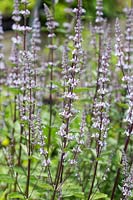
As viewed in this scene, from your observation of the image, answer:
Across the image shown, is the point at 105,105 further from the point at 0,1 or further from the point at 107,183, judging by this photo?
the point at 0,1

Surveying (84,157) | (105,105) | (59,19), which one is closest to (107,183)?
(84,157)

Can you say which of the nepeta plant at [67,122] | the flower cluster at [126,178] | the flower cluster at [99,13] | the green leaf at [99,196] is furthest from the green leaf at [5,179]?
the flower cluster at [99,13]

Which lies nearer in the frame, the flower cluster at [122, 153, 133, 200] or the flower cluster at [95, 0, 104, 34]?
the flower cluster at [122, 153, 133, 200]

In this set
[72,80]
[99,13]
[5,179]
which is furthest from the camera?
[99,13]

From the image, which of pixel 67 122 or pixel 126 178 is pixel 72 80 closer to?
pixel 67 122

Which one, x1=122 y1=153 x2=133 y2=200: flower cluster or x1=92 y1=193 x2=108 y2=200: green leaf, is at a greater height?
x1=122 y1=153 x2=133 y2=200: flower cluster

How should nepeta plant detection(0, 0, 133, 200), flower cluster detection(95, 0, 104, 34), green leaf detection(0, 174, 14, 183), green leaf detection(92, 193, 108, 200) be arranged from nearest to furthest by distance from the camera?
nepeta plant detection(0, 0, 133, 200), green leaf detection(92, 193, 108, 200), green leaf detection(0, 174, 14, 183), flower cluster detection(95, 0, 104, 34)

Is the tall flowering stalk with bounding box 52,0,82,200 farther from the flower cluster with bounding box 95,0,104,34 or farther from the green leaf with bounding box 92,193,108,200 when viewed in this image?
the flower cluster with bounding box 95,0,104,34

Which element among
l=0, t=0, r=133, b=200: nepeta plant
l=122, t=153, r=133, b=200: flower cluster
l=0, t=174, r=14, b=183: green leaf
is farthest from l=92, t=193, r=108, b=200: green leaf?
l=0, t=174, r=14, b=183: green leaf

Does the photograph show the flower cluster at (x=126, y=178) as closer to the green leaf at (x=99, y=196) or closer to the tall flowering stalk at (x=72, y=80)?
the green leaf at (x=99, y=196)

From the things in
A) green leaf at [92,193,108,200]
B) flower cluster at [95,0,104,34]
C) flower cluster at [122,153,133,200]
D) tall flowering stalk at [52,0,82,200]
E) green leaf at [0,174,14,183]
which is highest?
flower cluster at [95,0,104,34]

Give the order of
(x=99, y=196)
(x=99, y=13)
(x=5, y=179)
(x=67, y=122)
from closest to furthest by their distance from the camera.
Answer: (x=67, y=122), (x=99, y=196), (x=5, y=179), (x=99, y=13)

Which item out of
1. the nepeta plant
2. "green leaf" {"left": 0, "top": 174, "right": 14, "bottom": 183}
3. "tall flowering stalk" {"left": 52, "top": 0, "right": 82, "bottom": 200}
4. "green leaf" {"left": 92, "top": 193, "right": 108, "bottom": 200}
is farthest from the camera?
"green leaf" {"left": 0, "top": 174, "right": 14, "bottom": 183}

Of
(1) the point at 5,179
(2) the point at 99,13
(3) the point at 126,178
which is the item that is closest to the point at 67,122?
(3) the point at 126,178
